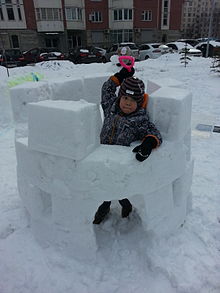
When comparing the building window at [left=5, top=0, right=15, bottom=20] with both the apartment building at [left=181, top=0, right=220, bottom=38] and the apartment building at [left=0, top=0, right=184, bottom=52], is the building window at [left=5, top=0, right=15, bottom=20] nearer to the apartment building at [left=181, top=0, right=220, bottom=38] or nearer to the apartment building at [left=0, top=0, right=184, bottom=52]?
the apartment building at [left=0, top=0, right=184, bottom=52]

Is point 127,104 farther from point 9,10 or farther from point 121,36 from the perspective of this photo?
point 121,36

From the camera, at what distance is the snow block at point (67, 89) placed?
3043 millimetres

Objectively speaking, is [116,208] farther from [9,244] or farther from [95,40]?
[95,40]

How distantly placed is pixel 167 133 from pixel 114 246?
4.05ft

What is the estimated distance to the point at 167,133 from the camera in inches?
89.1

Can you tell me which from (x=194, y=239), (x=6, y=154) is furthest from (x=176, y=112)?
(x=6, y=154)

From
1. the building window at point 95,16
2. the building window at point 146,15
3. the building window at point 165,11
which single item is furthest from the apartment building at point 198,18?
the building window at point 95,16

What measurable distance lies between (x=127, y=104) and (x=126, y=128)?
0.22m

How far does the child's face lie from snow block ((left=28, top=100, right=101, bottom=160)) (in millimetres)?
387

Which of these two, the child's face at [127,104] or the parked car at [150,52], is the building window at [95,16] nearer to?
the parked car at [150,52]

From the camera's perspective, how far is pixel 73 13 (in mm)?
29516

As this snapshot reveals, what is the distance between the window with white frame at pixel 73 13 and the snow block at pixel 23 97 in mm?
30287

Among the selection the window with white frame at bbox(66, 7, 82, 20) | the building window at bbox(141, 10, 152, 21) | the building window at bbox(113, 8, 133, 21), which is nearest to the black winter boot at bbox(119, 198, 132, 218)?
the window with white frame at bbox(66, 7, 82, 20)

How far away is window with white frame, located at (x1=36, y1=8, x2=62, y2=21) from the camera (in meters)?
28.0
